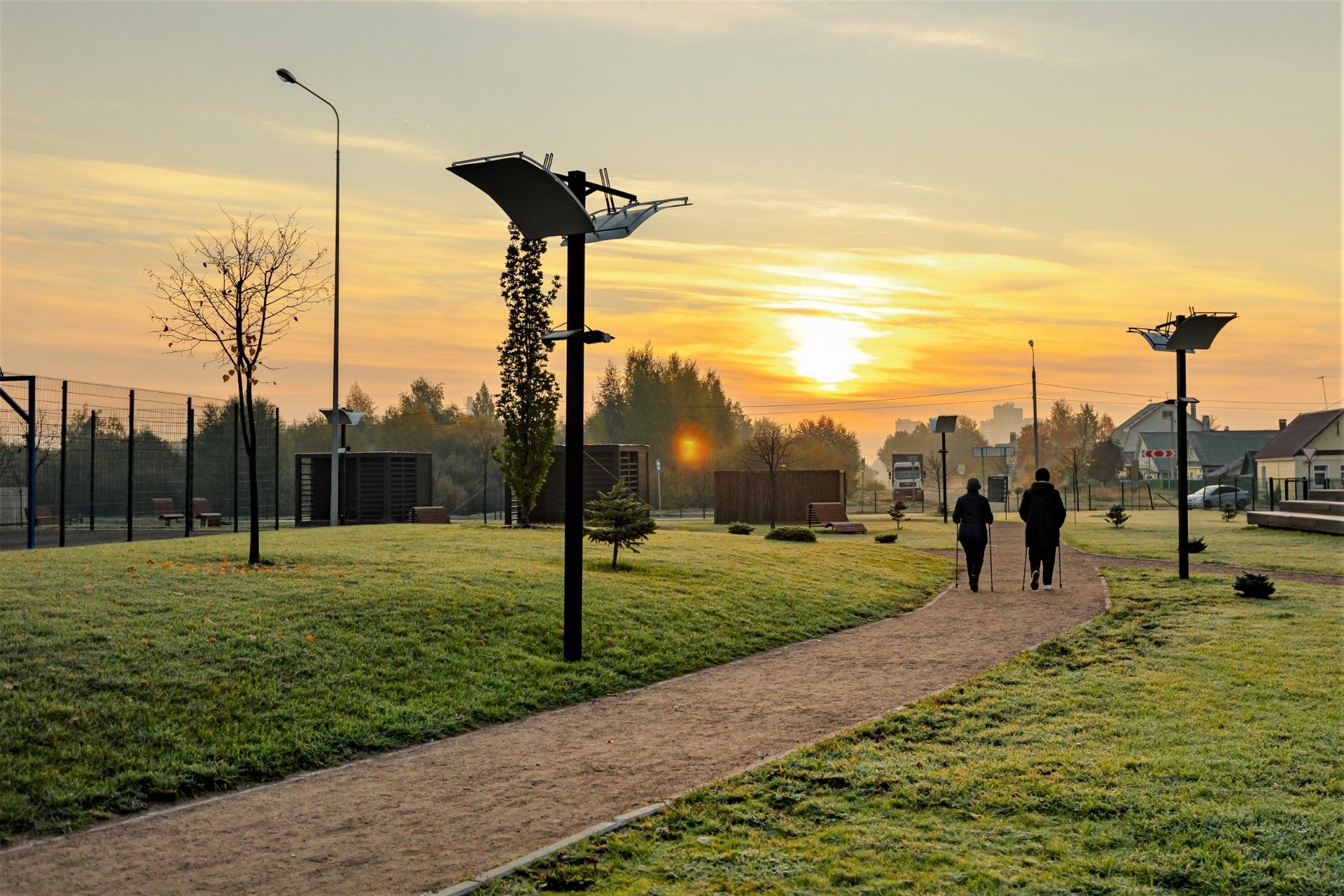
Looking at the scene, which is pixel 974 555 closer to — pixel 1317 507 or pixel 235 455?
pixel 235 455

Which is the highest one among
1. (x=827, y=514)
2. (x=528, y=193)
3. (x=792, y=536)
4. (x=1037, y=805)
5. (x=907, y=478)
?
(x=528, y=193)

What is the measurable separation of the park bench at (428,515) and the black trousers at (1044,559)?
21.4m

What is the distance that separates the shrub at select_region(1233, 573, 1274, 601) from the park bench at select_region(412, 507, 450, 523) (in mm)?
24877

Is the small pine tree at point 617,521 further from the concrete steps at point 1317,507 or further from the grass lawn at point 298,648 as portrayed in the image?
the concrete steps at point 1317,507

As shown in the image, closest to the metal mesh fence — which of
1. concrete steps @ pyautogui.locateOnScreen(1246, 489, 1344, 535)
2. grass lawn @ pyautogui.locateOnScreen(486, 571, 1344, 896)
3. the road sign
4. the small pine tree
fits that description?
the small pine tree

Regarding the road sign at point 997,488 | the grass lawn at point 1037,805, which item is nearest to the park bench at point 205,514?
the grass lawn at point 1037,805

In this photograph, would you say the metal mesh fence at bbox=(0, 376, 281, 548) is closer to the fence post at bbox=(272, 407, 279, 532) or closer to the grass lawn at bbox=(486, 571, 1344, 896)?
the fence post at bbox=(272, 407, 279, 532)

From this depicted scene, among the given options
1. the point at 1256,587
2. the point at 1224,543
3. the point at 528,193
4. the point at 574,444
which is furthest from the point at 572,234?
the point at 1224,543

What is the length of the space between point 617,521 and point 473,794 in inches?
410

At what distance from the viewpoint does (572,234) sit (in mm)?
11383

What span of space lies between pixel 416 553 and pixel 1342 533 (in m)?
25.9

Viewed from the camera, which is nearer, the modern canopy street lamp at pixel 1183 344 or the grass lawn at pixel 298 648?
the grass lawn at pixel 298 648

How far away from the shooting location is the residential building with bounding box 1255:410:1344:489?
67.8m

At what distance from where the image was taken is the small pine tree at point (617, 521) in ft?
56.9
